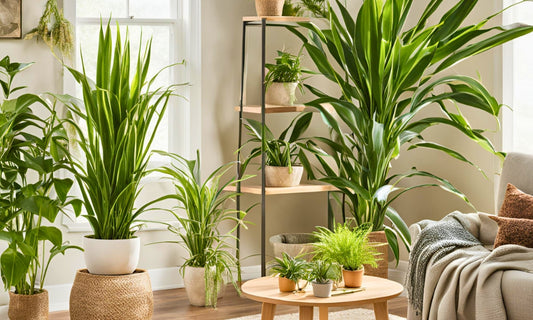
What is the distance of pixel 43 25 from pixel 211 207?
142 cm

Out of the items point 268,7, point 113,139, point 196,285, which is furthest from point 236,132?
point 113,139

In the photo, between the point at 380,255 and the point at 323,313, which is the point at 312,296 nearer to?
the point at 323,313

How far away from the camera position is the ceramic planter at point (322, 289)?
281 cm

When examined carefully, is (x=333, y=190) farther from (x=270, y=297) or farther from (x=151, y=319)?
(x=270, y=297)

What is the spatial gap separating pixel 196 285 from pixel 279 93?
128 cm

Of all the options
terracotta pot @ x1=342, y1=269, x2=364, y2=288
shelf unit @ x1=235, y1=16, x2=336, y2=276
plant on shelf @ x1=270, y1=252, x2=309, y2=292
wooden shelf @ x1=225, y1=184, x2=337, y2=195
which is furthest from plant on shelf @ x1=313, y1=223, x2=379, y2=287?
wooden shelf @ x1=225, y1=184, x2=337, y2=195

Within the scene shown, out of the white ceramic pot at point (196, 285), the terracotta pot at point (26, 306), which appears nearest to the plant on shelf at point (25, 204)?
the terracotta pot at point (26, 306)

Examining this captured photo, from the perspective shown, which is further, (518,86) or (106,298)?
(518,86)

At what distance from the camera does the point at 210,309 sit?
13.7 feet

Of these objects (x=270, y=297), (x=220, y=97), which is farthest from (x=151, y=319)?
(x=220, y=97)

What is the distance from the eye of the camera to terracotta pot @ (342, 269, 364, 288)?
116 inches

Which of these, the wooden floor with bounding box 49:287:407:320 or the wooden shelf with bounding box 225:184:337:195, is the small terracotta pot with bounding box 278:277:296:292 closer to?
the wooden floor with bounding box 49:287:407:320

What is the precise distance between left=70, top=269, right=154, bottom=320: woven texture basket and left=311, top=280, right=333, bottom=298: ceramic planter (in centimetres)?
107

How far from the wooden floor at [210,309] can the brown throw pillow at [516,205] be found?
36.8 inches
